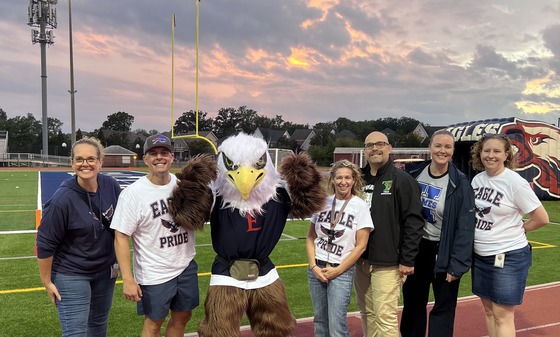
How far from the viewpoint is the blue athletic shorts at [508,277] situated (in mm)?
3084

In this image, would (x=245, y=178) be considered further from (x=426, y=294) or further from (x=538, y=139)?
(x=538, y=139)

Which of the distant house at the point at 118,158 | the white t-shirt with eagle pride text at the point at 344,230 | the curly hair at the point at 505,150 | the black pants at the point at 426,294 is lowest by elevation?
the distant house at the point at 118,158

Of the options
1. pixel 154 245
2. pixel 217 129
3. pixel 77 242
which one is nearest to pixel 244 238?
pixel 154 245

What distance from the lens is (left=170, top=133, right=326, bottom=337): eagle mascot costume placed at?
2.84 meters

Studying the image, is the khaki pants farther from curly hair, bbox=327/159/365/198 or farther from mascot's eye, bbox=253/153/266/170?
mascot's eye, bbox=253/153/266/170

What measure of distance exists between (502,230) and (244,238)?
1.83 m

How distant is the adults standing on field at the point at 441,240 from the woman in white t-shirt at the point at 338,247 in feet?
1.81

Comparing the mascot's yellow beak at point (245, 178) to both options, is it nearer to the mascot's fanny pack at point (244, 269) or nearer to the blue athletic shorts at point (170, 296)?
the mascot's fanny pack at point (244, 269)

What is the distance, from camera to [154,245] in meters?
2.90

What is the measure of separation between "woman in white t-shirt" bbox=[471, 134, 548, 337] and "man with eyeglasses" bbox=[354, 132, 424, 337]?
1.60 ft

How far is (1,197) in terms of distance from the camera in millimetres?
15914

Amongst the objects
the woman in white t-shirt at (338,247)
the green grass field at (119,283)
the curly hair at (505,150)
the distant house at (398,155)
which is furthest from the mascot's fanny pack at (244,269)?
the distant house at (398,155)

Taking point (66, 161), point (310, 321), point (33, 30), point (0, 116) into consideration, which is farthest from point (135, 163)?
point (310, 321)

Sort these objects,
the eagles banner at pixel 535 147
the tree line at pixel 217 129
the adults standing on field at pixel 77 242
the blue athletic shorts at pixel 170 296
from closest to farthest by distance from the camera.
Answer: the adults standing on field at pixel 77 242
the blue athletic shorts at pixel 170 296
the eagles banner at pixel 535 147
the tree line at pixel 217 129
